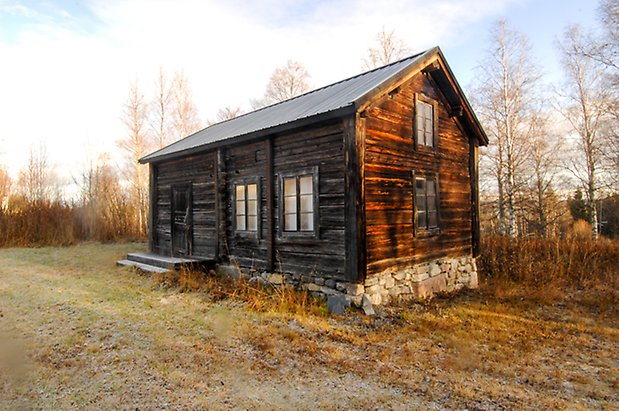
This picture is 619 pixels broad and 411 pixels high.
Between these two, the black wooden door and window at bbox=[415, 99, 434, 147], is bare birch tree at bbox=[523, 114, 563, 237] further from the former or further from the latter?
the black wooden door

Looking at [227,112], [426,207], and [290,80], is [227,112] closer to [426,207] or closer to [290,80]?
[290,80]

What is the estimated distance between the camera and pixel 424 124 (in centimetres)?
946

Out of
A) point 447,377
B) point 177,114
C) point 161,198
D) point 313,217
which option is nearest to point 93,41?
point 161,198

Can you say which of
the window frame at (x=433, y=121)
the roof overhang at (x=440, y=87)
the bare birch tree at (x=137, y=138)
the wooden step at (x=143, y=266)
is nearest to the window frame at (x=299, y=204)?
the roof overhang at (x=440, y=87)

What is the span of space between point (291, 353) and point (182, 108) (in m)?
22.3

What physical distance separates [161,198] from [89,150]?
22130 mm

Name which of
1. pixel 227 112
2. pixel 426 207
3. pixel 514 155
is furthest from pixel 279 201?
pixel 227 112

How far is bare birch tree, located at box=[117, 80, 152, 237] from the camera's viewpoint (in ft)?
74.6

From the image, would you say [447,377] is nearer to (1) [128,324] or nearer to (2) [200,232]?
(1) [128,324]

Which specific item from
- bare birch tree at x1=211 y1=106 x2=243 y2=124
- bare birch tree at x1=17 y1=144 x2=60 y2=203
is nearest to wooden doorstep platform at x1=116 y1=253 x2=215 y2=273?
bare birch tree at x1=211 y1=106 x2=243 y2=124

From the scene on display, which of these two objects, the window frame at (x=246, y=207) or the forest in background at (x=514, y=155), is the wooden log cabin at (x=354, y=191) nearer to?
the window frame at (x=246, y=207)

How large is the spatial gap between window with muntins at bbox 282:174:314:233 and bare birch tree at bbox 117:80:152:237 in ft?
55.2

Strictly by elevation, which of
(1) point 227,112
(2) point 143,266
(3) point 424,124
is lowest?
(2) point 143,266

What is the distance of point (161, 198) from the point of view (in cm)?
1293
